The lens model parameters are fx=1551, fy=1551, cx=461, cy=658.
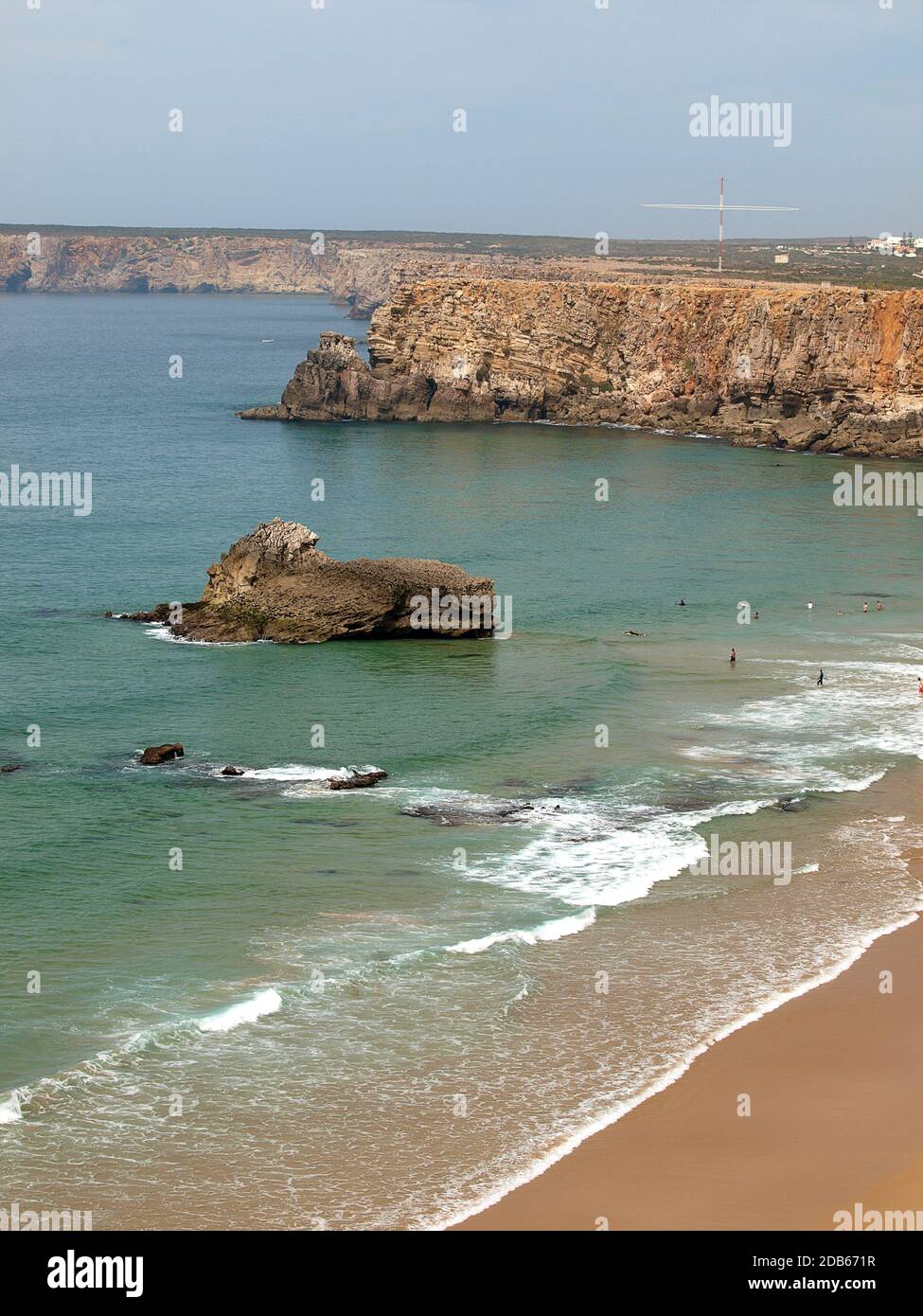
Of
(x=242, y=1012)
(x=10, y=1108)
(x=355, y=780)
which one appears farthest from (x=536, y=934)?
(x=10, y=1108)

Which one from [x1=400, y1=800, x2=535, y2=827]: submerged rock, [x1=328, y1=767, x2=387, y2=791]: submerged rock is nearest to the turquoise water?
[x1=400, y1=800, x2=535, y2=827]: submerged rock

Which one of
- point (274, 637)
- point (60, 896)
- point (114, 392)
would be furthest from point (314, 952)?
point (114, 392)

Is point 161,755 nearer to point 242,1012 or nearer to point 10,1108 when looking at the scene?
point 242,1012

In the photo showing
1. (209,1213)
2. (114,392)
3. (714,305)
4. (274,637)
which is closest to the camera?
(209,1213)

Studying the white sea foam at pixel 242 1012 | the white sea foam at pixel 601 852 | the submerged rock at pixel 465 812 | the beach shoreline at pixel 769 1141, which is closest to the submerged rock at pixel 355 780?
the submerged rock at pixel 465 812

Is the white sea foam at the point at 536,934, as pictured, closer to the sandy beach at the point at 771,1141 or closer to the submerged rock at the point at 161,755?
the sandy beach at the point at 771,1141

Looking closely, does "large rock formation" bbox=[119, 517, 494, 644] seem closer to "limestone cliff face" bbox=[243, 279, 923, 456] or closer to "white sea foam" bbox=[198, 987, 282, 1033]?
"white sea foam" bbox=[198, 987, 282, 1033]
